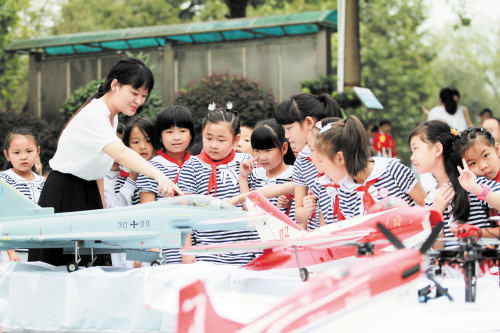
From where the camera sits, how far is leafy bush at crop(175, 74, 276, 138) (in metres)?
11.3

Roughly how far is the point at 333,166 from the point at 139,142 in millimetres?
2346

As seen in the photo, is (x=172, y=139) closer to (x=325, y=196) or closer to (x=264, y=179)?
(x=264, y=179)

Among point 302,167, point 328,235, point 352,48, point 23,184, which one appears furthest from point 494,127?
point 23,184

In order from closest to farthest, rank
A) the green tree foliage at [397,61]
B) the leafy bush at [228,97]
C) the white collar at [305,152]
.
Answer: the white collar at [305,152]
the leafy bush at [228,97]
the green tree foliage at [397,61]

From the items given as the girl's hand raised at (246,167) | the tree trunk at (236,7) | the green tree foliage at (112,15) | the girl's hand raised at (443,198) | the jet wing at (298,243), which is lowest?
the jet wing at (298,243)

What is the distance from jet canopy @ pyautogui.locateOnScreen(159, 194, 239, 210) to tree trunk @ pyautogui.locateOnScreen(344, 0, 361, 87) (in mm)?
9122

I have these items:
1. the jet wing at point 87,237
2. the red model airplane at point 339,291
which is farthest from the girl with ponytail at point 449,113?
the red model airplane at point 339,291

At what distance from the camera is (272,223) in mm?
3604

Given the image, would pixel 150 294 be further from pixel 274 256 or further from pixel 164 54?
pixel 164 54

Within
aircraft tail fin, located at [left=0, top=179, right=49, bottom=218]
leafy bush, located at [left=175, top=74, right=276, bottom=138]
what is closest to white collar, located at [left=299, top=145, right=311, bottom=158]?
aircraft tail fin, located at [left=0, top=179, right=49, bottom=218]

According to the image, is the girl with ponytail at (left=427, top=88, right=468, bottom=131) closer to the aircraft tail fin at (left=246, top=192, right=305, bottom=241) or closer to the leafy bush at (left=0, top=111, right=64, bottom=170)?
the aircraft tail fin at (left=246, top=192, right=305, bottom=241)

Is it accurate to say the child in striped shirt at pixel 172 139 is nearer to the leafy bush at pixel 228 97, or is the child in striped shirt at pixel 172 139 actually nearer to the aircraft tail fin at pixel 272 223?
the aircraft tail fin at pixel 272 223

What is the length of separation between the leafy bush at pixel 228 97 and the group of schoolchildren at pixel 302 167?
5.14 meters

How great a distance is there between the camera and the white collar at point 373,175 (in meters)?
3.43
